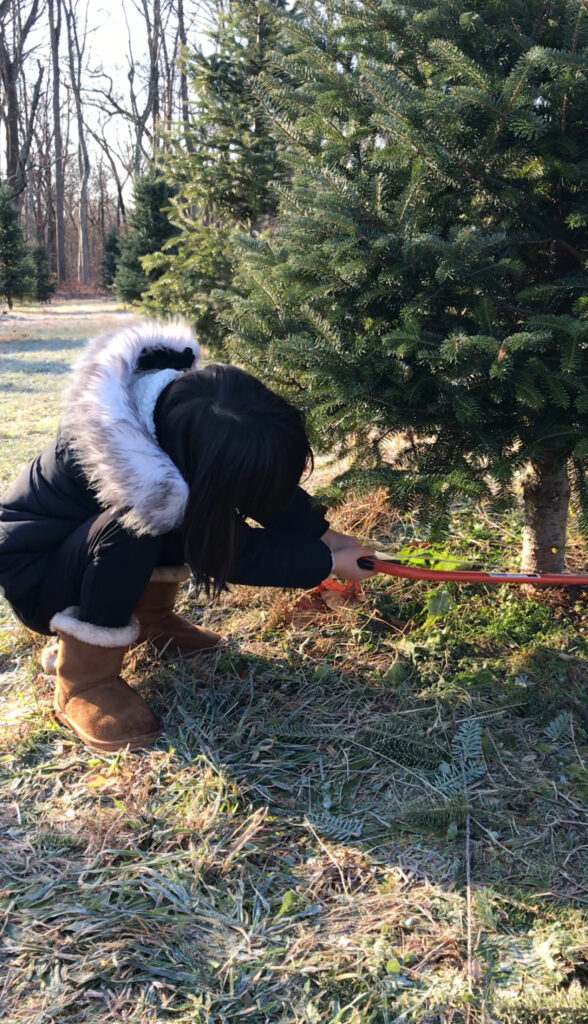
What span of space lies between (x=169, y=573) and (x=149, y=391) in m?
0.64

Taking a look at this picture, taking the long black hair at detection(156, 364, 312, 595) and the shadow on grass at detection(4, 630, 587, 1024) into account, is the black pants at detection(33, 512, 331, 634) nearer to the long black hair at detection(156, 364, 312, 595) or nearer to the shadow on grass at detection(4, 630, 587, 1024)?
the long black hair at detection(156, 364, 312, 595)

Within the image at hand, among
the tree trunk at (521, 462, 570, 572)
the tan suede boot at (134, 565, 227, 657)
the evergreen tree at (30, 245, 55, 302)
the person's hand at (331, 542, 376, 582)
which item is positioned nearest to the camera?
the person's hand at (331, 542, 376, 582)

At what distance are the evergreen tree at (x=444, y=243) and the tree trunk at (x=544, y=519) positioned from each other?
180 millimetres

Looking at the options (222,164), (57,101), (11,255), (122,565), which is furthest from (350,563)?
(57,101)

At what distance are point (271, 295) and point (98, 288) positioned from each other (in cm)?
2981

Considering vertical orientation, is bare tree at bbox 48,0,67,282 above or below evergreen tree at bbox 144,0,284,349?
above

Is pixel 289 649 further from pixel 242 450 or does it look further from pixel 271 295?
pixel 271 295

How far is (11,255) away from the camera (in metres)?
17.8

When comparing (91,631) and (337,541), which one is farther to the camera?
(337,541)

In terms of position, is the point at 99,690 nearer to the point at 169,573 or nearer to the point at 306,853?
the point at 169,573

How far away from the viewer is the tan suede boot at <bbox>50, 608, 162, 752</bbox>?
87.7 inches

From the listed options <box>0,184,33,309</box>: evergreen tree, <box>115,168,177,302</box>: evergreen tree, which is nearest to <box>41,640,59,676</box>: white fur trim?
<box>115,168,177,302</box>: evergreen tree

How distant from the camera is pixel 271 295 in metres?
2.67

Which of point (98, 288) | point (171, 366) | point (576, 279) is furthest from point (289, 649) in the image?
point (98, 288)
